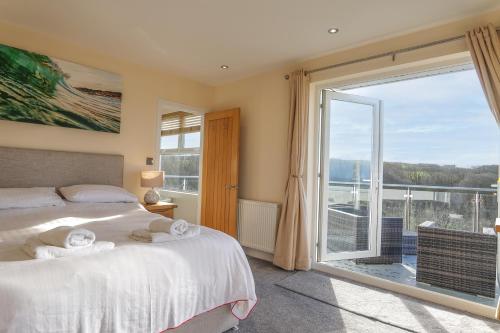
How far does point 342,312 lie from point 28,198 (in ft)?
9.60

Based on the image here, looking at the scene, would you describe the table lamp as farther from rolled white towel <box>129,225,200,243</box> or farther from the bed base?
the bed base

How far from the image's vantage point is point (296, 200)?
Result: 11.4ft

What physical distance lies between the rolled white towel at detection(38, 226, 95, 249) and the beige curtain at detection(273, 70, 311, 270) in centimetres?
232

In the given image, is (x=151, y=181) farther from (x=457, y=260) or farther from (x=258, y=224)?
(x=457, y=260)

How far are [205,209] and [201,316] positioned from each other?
278 centimetres

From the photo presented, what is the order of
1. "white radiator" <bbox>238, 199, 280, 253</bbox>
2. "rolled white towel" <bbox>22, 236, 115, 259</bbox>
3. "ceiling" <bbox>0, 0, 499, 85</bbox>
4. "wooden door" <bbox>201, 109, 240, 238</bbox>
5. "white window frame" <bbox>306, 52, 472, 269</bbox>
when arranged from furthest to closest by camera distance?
"wooden door" <bbox>201, 109, 240, 238</bbox>, "white radiator" <bbox>238, 199, 280, 253</bbox>, "white window frame" <bbox>306, 52, 472, 269</bbox>, "ceiling" <bbox>0, 0, 499, 85</bbox>, "rolled white towel" <bbox>22, 236, 115, 259</bbox>

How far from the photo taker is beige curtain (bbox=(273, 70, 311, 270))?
3426 millimetres

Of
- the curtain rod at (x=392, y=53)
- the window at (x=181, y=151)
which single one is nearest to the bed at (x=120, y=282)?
the curtain rod at (x=392, y=53)

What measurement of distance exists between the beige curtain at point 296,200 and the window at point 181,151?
6.79ft

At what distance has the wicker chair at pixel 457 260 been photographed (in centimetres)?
280

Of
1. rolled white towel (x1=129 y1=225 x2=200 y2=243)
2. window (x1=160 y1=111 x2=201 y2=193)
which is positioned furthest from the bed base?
window (x1=160 y1=111 x2=201 y2=193)

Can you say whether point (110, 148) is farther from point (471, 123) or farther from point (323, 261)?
point (471, 123)

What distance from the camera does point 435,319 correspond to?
2.37 meters

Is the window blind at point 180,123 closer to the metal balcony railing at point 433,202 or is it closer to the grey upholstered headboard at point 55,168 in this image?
the grey upholstered headboard at point 55,168
